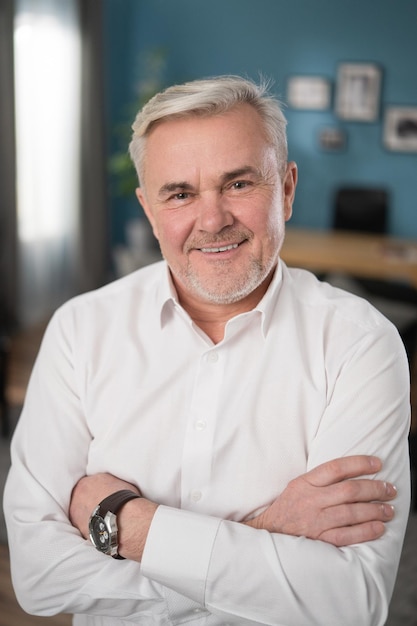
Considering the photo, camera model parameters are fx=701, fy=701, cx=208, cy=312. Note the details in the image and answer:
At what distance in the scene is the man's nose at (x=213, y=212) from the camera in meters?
1.24

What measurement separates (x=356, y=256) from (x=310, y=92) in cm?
219

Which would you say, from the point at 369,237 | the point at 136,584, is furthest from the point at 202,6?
the point at 136,584

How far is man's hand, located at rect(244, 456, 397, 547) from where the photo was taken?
3.62ft

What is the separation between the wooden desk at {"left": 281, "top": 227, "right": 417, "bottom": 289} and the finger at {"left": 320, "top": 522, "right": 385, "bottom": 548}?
3.93m

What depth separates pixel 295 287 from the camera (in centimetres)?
142

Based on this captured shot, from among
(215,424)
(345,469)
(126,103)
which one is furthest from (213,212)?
(126,103)

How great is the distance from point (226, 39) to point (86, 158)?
1888 millimetres

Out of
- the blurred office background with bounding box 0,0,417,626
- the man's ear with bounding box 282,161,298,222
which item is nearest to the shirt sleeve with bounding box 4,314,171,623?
the man's ear with bounding box 282,161,298,222

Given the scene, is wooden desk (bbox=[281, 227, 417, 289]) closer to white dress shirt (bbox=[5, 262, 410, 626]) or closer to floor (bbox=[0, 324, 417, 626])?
floor (bbox=[0, 324, 417, 626])

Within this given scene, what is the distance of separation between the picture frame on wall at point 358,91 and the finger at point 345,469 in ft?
19.0

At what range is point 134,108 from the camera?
21.6 feet

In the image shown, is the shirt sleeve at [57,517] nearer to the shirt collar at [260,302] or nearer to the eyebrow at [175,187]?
the shirt collar at [260,302]

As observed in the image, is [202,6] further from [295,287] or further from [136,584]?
[136,584]

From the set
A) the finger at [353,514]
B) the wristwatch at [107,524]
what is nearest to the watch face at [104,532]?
the wristwatch at [107,524]
